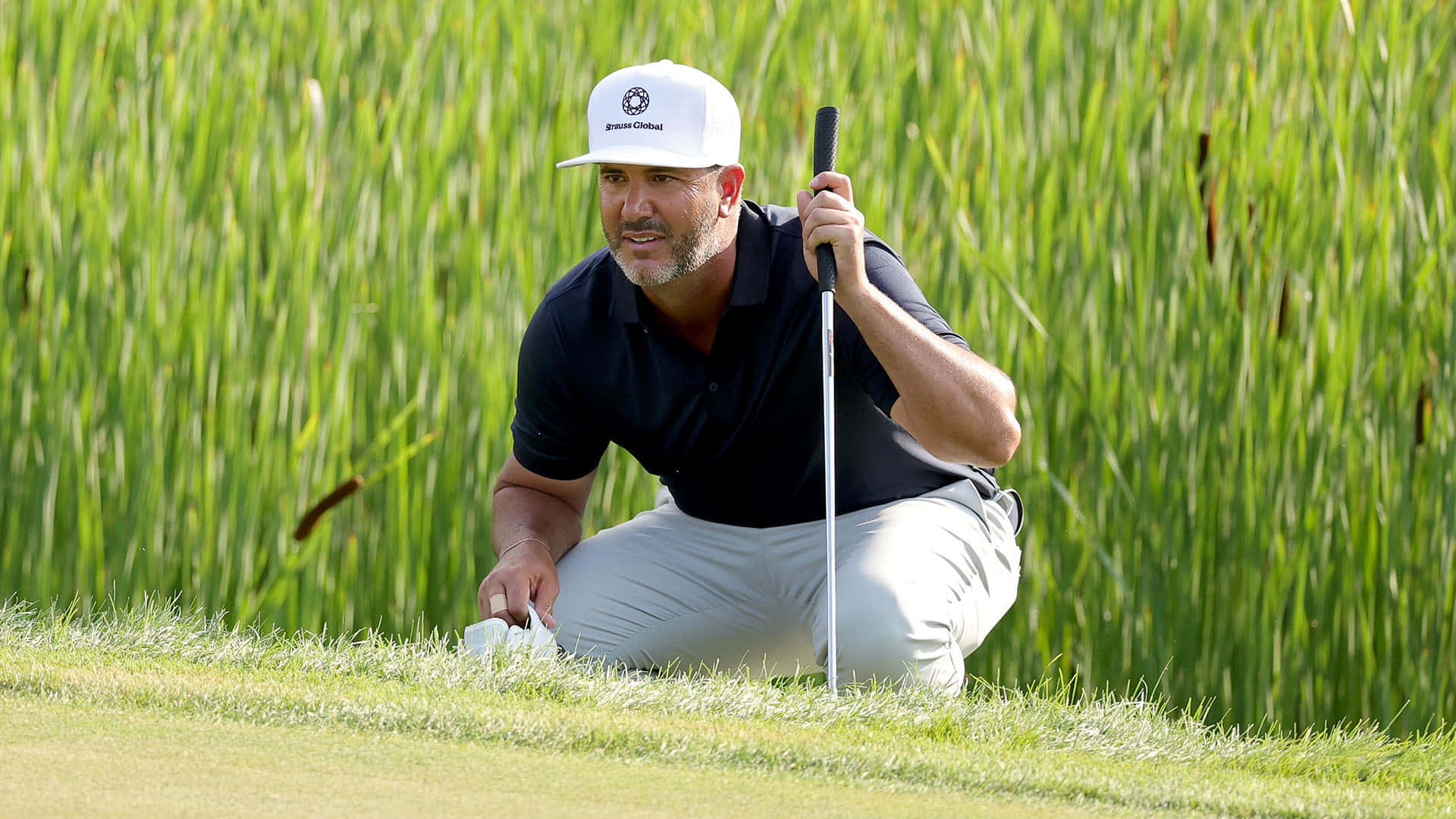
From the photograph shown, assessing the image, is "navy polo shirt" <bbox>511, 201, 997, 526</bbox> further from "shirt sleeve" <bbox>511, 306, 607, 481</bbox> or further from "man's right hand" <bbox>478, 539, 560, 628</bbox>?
"man's right hand" <bbox>478, 539, 560, 628</bbox>

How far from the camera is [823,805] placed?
1.22 meters

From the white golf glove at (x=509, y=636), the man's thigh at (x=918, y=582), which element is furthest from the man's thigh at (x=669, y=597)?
the white golf glove at (x=509, y=636)

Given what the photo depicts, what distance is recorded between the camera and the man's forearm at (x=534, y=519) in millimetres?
2533

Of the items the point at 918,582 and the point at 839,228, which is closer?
the point at 839,228

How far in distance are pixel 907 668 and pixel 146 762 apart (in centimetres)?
121

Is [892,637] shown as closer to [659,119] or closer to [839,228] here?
[839,228]

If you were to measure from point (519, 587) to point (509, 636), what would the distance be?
0.28m

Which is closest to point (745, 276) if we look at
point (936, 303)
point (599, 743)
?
point (936, 303)

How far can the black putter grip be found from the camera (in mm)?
2023

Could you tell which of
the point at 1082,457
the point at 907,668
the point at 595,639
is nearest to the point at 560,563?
the point at 595,639

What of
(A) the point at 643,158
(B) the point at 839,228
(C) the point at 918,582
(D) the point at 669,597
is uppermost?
(A) the point at 643,158

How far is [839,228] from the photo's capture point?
6.75 feet

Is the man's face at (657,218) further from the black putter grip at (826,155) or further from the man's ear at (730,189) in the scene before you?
the black putter grip at (826,155)

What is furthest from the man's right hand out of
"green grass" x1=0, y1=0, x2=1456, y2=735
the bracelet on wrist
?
"green grass" x1=0, y1=0, x2=1456, y2=735
